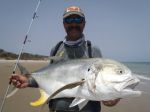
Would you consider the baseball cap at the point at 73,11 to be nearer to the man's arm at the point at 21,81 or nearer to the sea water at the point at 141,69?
the man's arm at the point at 21,81

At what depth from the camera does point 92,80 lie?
298cm

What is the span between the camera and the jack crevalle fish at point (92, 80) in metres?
2.88

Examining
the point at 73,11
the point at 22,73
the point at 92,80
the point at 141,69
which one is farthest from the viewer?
the point at 141,69

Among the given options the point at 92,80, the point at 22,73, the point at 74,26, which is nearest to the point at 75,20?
the point at 74,26

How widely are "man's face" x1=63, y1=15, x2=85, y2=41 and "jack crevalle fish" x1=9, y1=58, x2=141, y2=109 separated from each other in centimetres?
60

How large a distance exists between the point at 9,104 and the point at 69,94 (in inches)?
241

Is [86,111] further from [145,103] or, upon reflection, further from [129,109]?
[145,103]

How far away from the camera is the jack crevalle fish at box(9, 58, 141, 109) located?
2881 mm

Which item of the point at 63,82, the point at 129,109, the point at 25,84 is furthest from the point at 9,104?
the point at 63,82

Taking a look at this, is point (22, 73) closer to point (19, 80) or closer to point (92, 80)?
point (19, 80)

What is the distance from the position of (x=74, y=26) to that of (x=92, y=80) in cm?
118

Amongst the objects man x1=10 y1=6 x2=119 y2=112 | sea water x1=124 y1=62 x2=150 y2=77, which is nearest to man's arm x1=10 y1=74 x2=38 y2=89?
man x1=10 y1=6 x2=119 y2=112

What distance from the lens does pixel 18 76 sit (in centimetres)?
402

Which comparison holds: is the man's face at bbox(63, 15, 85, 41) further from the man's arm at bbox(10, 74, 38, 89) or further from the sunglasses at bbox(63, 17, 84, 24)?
the man's arm at bbox(10, 74, 38, 89)
